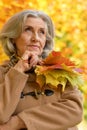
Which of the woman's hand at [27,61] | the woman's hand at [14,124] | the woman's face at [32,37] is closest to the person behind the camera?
the woman's hand at [14,124]

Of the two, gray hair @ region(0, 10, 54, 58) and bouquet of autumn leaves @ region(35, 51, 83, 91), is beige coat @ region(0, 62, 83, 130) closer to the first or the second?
bouquet of autumn leaves @ region(35, 51, 83, 91)

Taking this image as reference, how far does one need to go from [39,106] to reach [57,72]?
0.54 ft

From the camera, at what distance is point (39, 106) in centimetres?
156

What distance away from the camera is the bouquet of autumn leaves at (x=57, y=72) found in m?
1.58

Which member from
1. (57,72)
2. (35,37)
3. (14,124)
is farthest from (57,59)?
(14,124)

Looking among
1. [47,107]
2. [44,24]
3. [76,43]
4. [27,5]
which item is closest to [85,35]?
[76,43]

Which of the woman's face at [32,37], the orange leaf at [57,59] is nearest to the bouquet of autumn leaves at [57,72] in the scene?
the orange leaf at [57,59]

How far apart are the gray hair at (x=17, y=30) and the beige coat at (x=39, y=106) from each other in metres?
0.22

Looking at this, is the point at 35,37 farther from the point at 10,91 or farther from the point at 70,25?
the point at 70,25

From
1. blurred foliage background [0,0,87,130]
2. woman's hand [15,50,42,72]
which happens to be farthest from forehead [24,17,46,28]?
blurred foliage background [0,0,87,130]

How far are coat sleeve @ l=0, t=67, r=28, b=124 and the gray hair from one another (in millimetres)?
234

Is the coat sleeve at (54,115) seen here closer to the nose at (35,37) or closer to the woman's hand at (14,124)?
the woman's hand at (14,124)

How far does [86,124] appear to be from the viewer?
10.7 feet

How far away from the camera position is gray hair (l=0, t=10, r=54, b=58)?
175cm
